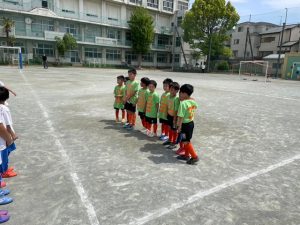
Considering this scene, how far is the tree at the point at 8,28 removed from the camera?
1310 inches

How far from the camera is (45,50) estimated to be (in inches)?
1555

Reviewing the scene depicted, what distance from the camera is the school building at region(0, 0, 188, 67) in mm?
36812

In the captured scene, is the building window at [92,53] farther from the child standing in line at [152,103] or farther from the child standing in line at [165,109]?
the child standing in line at [165,109]

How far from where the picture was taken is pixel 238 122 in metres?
7.43

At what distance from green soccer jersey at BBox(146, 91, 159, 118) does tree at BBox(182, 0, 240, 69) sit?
3926 centimetres

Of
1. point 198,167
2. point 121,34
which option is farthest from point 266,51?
point 198,167

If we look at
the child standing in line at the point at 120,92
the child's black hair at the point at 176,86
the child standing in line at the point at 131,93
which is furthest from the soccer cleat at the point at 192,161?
the child standing in line at the point at 120,92

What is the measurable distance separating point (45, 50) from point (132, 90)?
38339mm

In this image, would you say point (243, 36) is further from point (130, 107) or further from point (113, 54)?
point (130, 107)

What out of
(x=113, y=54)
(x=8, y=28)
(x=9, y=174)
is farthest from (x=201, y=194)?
(x=113, y=54)

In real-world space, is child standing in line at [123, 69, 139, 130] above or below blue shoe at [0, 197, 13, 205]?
above

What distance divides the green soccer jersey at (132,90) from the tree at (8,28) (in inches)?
1369

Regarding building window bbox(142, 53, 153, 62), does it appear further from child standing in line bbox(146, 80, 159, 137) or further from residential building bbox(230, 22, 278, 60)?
child standing in line bbox(146, 80, 159, 137)

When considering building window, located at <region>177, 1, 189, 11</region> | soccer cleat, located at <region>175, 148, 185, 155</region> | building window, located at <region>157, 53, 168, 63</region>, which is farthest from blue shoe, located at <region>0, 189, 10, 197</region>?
building window, located at <region>177, 1, 189, 11</region>
